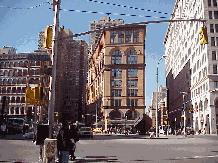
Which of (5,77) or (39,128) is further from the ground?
(5,77)

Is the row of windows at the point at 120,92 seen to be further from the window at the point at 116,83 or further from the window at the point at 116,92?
the window at the point at 116,83

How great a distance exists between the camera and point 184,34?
8950 cm

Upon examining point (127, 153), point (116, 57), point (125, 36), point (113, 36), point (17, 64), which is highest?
point (113, 36)

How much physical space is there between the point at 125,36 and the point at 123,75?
41.1 feet

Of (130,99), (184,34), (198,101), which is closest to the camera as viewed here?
(198,101)

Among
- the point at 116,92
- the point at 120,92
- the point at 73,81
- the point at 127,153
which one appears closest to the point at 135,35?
the point at 120,92

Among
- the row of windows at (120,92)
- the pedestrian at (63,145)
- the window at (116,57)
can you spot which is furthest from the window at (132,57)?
the pedestrian at (63,145)

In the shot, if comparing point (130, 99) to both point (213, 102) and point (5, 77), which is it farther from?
point (5, 77)

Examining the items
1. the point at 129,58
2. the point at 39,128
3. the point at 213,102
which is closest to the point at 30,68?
the point at 129,58

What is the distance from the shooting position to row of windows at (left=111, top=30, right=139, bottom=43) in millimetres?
87188

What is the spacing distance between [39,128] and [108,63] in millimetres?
76057

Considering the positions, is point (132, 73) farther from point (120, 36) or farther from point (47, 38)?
point (47, 38)

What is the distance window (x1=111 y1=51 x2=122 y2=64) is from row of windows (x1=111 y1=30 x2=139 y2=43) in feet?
12.6

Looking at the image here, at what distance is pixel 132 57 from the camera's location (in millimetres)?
87125
